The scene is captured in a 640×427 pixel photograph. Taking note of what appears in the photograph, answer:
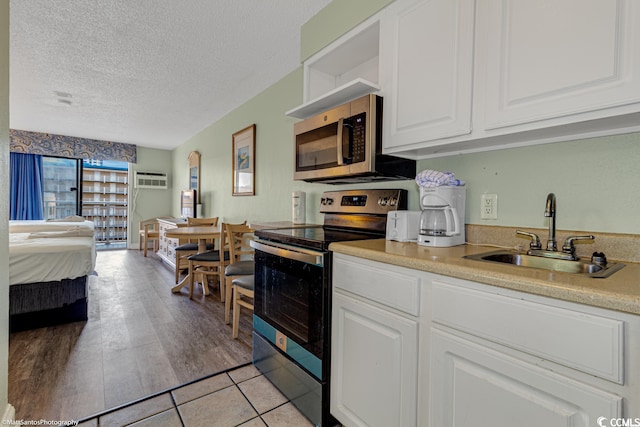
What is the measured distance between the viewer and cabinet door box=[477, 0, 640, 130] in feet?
2.81

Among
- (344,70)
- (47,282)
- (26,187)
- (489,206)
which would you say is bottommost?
(47,282)

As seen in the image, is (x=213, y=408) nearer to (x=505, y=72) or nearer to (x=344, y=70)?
(x=505, y=72)

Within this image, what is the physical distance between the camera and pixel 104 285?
3.77 meters

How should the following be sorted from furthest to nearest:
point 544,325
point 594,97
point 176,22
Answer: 1. point 176,22
2. point 594,97
3. point 544,325

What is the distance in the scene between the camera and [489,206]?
1396mm

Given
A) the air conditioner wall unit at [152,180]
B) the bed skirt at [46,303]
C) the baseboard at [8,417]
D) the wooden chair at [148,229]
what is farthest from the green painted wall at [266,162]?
the air conditioner wall unit at [152,180]

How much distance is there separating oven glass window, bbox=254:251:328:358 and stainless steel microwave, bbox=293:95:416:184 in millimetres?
583

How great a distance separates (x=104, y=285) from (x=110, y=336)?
177 centimetres

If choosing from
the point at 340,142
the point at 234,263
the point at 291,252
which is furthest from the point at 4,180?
the point at 234,263

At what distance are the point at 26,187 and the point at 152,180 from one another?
2060 millimetres

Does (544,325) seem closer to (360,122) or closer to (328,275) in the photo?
(328,275)

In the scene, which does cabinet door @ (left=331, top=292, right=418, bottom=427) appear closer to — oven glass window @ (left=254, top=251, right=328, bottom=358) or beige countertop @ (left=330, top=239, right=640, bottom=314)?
oven glass window @ (left=254, top=251, right=328, bottom=358)

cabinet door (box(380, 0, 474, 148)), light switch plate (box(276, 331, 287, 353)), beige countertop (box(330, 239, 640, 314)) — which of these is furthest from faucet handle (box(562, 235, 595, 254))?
light switch plate (box(276, 331, 287, 353))

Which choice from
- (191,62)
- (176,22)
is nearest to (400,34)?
(176,22)
